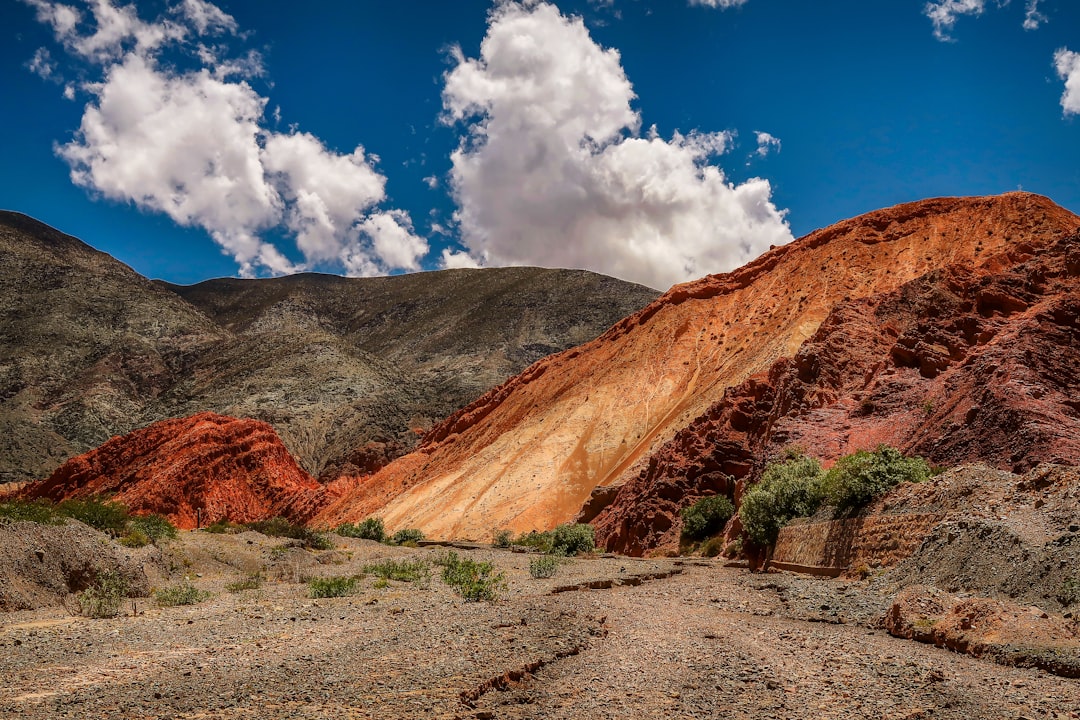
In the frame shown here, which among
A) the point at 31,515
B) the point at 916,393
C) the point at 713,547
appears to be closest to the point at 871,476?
the point at 916,393

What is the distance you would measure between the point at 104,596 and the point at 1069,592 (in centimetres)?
1404

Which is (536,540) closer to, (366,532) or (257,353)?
(366,532)

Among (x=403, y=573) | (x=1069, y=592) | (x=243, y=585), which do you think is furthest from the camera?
(x=403, y=573)

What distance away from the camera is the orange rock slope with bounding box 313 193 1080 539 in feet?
160

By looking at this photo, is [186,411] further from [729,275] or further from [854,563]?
[854,563]

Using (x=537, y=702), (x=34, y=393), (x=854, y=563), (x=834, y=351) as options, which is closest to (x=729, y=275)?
(x=834, y=351)

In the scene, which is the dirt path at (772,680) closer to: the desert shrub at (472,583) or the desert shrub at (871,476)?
the desert shrub at (472,583)

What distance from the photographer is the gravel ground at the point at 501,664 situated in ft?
20.4

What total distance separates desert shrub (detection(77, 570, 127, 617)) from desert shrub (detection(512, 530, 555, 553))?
2149cm

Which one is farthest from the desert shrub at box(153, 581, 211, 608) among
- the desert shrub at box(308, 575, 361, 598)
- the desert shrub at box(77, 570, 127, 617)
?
the desert shrub at box(308, 575, 361, 598)

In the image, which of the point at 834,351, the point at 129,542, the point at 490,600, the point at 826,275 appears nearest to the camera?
the point at 490,600

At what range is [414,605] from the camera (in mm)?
13000

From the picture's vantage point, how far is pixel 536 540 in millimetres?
39031

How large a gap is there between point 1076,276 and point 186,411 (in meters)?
82.8
